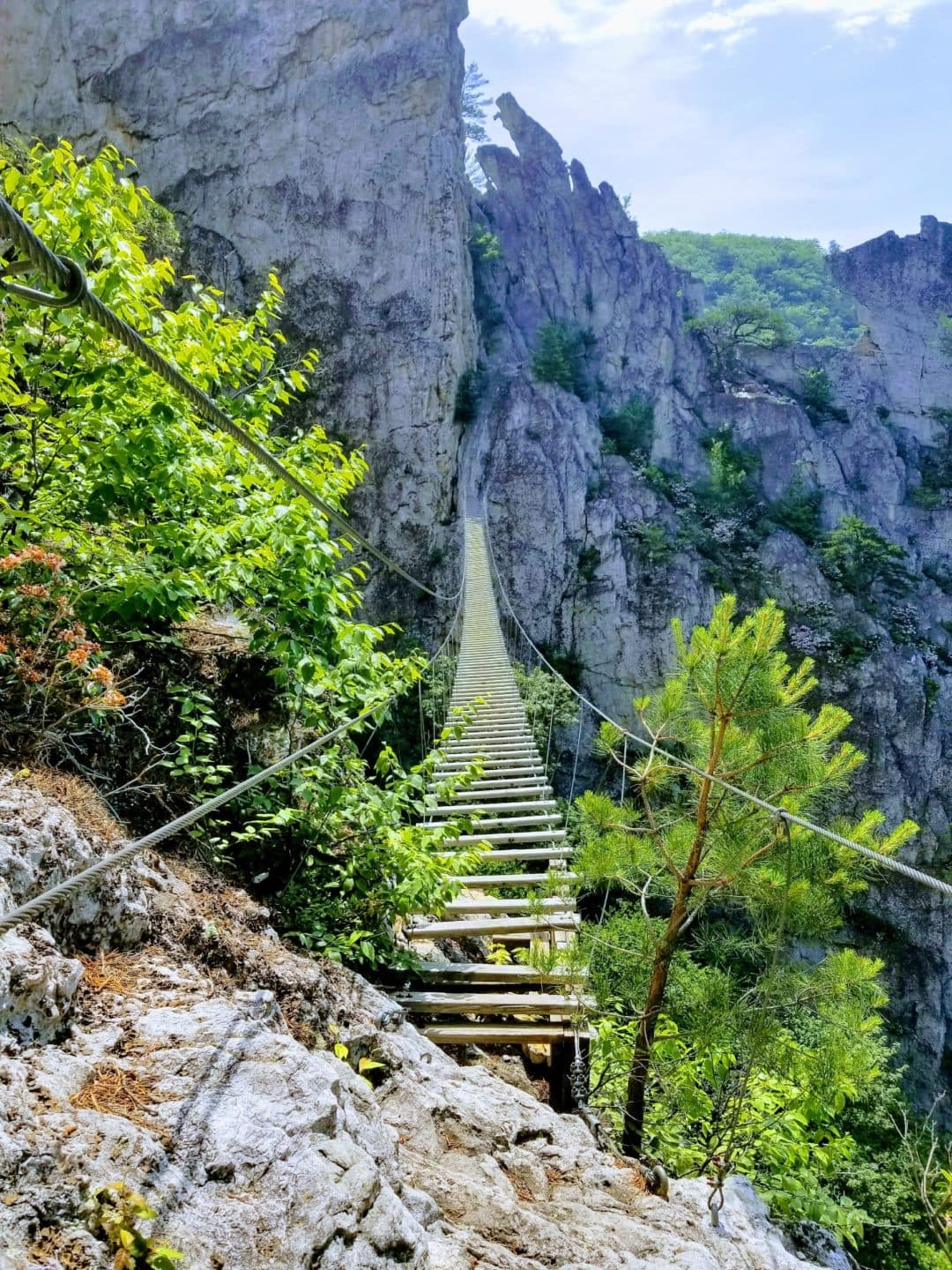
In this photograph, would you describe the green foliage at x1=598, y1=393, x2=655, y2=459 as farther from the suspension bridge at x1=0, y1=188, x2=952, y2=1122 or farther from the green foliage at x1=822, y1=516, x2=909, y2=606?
the suspension bridge at x1=0, y1=188, x2=952, y2=1122

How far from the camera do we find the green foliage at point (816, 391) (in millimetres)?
21406

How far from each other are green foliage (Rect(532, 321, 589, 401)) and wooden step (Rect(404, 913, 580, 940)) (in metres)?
17.3

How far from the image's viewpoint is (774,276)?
40.1 metres

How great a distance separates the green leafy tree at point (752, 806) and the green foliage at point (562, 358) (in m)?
17.5

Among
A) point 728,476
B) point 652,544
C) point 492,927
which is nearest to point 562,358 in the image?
point 728,476

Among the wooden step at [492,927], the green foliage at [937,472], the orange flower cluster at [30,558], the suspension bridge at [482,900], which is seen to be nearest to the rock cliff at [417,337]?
the green foliage at [937,472]

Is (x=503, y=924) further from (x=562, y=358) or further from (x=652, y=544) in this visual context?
(x=562, y=358)

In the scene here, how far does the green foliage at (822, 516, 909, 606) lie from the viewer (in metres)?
17.3

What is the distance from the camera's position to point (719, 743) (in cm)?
230

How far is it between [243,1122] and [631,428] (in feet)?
65.4

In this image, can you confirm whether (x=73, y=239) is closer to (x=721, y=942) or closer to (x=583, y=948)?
(x=583, y=948)

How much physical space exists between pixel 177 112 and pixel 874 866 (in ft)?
69.8

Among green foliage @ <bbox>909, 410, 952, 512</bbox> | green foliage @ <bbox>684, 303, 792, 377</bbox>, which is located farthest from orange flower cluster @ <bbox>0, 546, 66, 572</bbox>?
green foliage @ <bbox>909, 410, 952, 512</bbox>

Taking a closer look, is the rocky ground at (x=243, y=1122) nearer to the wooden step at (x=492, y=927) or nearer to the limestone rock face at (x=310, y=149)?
the wooden step at (x=492, y=927)
